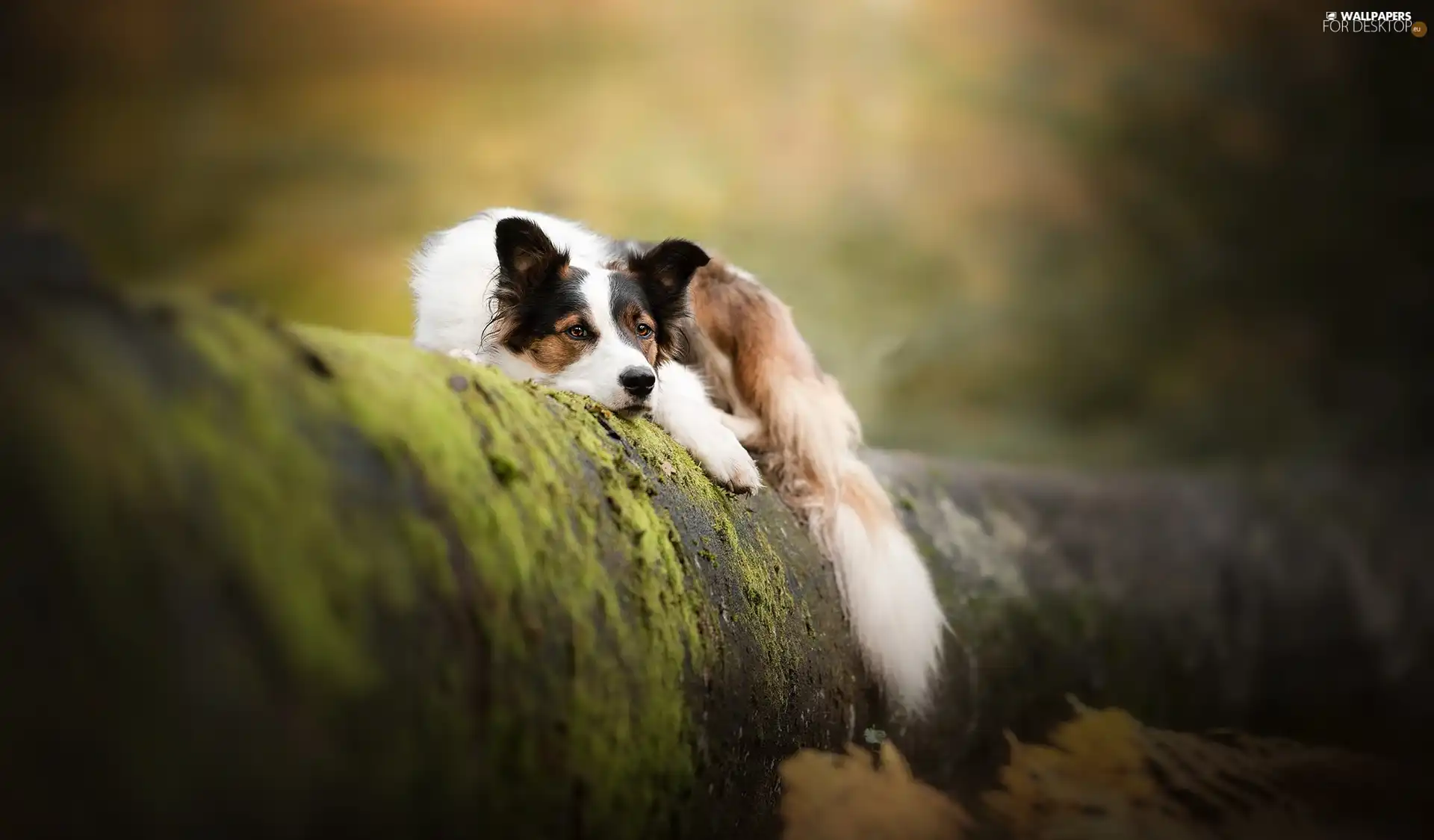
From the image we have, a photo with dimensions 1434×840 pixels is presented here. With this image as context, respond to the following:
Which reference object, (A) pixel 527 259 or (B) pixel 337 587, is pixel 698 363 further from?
(B) pixel 337 587

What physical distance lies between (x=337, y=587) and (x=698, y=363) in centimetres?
247

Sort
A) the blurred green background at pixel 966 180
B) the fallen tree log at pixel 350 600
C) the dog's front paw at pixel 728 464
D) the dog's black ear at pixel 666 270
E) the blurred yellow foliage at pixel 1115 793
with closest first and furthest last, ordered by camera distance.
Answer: the fallen tree log at pixel 350 600, the blurred yellow foliage at pixel 1115 793, the dog's front paw at pixel 728 464, the dog's black ear at pixel 666 270, the blurred green background at pixel 966 180

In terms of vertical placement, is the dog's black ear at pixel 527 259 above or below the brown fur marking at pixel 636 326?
above

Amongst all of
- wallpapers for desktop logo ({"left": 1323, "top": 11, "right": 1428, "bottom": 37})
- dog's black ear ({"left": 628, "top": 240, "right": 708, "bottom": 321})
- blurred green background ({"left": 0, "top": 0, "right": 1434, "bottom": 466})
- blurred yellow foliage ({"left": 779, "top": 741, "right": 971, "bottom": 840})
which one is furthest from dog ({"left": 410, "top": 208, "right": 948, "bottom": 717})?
wallpapers for desktop logo ({"left": 1323, "top": 11, "right": 1428, "bottom": 37})

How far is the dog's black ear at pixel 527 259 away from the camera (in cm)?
271

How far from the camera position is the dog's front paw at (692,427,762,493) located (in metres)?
2.41

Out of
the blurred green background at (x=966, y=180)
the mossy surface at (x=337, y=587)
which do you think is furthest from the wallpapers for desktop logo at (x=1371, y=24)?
the mossy surface at (x=337, y=587)

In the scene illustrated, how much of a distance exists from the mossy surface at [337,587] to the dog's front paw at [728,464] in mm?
868

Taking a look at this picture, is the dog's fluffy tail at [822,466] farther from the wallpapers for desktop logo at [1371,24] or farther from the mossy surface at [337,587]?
the wallpapers for desktop logo at [1371,24]

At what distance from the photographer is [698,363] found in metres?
3.32

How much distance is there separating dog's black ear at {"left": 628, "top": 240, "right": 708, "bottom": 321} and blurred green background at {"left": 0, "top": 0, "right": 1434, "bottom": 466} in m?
2.80

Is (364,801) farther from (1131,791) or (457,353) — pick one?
(1131,791)

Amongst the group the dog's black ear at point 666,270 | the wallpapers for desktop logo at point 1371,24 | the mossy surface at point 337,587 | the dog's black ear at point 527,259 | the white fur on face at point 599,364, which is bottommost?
the mossy surface at point 337,587

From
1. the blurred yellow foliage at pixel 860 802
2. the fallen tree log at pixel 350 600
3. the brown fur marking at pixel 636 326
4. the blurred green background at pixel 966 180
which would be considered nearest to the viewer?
the fallen tree log at pixel 350 600
